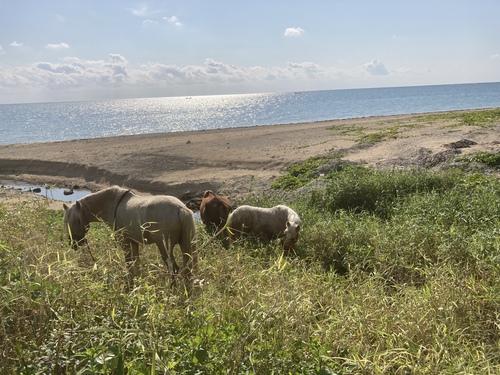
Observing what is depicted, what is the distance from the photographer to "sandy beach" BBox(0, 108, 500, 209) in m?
→ 16.0

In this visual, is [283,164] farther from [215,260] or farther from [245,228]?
[215,260]

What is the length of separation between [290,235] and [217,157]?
46.4 feet

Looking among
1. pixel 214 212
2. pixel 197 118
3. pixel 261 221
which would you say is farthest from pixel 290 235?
pixel 197 118

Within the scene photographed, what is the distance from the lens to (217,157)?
20.9 m

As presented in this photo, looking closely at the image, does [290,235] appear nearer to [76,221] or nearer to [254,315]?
[76,221]

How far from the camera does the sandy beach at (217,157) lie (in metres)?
16.0

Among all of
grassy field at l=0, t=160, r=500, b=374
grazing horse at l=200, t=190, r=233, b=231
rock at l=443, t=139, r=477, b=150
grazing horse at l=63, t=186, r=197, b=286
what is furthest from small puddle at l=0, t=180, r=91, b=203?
rock at l=443, t=139, r=477, b=150

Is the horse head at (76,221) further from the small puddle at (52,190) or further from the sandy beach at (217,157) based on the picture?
the small puddle at (52,190)

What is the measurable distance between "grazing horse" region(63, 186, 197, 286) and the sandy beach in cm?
800

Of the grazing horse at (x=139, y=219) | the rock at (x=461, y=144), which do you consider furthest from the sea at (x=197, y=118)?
the grazing horse at (x=139, y=219)

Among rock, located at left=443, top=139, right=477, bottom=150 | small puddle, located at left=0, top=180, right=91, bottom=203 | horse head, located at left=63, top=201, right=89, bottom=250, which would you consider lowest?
small puddle, located at left=0, top=180, right=91, bottom=203

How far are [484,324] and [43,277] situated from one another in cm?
455

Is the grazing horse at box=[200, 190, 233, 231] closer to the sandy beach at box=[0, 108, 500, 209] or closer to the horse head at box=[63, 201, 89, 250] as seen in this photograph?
the horse head at box=[63, 201, 89, 250]

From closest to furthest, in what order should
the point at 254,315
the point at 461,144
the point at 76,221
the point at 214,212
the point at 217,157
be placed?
the point at 254,315 < the point at 76,221 < the point at 214,212 < the point at 461,144 < the point at 217,157
